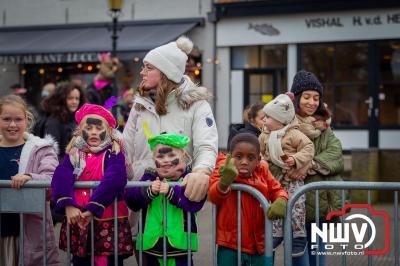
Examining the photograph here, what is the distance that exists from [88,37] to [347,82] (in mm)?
7587

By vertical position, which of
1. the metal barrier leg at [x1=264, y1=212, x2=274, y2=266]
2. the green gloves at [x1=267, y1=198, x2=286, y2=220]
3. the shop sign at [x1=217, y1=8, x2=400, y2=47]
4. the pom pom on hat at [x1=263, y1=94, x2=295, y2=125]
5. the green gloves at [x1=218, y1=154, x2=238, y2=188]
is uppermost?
the shop sign at [x1=217, y1=8, x2=400, y2=47]

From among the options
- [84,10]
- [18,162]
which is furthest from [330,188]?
[84,10]

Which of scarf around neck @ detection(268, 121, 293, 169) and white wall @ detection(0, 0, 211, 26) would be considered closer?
scarf around neck @ detection(268, 121, 293, 169)

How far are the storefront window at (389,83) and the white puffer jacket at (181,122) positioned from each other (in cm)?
1232

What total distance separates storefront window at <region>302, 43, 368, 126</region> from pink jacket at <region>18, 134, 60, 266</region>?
40.8 feet

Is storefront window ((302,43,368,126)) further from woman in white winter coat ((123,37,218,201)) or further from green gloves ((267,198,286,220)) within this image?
green gloves ((267,198,286,220))

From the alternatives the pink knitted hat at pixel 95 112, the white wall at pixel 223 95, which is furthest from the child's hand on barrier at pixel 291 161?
the white wall at pixel 223 95

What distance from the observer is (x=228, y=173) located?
13.1 ft

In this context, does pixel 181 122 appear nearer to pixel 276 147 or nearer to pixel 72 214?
pixel 276 147

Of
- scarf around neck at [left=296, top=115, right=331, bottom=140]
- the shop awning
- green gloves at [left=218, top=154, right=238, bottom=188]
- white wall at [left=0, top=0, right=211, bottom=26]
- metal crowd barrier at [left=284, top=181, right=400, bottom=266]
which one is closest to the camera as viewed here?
green gloves at [left=218, top=154, right=238, bottom=188]

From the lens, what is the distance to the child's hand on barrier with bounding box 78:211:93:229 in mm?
4242

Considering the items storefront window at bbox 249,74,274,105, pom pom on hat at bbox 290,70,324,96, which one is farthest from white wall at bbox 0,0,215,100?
pom pom on hat at bbox 290,70,324,96

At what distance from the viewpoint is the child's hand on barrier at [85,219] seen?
13.9 feet

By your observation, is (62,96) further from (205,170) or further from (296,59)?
(296,59)
